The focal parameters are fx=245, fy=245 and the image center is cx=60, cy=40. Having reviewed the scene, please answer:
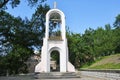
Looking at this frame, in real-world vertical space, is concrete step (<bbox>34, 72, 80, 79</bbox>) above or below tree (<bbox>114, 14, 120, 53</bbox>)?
below

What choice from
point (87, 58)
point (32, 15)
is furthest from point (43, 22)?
point (87, 58)

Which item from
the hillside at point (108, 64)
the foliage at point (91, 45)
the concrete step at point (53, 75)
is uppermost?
the foliage at point (91, 45)

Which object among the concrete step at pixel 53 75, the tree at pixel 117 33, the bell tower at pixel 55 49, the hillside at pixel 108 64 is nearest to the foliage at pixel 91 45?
Answer: the tree at pixel 117 33

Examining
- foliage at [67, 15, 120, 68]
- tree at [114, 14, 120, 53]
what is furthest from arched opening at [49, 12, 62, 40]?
tree at [114, 14, 120, 53]

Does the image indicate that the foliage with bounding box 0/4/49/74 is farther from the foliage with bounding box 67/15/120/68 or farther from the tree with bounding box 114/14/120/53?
the tree with bounding box 114/14/120/53

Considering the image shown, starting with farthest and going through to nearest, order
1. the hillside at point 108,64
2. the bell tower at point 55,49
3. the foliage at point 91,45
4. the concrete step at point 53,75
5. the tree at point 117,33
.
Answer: the tree at point 117,33, the foliage at point 91,45, the hillside at point 108,64, the bell tower at point 55,49, the concrete step at point 53,75

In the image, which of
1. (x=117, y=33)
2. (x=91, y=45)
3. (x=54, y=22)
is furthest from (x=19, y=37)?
(x=117, y=33)

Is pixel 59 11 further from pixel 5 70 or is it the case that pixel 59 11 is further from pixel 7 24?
pixel 5 70

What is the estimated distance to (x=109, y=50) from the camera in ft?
203

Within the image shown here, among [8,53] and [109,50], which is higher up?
[109,50]

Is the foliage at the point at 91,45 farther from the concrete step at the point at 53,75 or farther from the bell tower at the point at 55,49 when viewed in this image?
the concrete step at the point at 53,75

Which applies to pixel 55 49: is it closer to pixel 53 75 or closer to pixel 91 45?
pixel 53 75

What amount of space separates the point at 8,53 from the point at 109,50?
38.9m

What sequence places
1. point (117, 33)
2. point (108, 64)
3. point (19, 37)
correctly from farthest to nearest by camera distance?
1. point (117, 33)
2. point (108, 64)
3. point (19, 37)
